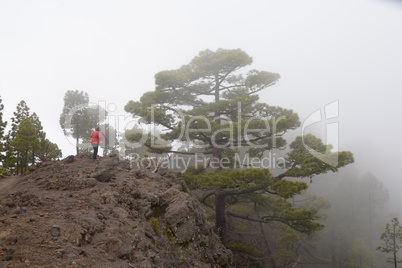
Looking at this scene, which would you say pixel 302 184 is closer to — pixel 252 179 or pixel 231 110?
pixel 252 179

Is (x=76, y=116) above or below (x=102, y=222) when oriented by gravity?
above

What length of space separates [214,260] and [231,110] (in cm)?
986

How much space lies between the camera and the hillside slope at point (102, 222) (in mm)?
5484

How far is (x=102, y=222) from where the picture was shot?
7.21m

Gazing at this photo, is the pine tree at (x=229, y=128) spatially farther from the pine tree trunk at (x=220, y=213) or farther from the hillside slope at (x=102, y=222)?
the hillside slope at (x=102, y=222)

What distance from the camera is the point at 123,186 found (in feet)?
34.0

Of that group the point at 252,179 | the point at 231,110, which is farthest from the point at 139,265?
the point at 231,110

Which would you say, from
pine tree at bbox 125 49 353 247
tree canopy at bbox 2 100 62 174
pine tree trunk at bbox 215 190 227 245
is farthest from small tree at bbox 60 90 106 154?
pine tree trunk at bbox 215 190 227 245

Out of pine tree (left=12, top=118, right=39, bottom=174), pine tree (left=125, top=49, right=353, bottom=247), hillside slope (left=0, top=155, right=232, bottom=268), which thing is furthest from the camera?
pine tree (left=12, top=118, right=39, bottom=174)

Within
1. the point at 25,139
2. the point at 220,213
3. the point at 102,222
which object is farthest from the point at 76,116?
the point at 102,222

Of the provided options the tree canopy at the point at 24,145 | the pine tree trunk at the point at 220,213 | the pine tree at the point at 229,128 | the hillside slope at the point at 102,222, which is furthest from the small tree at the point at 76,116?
the pine tree trunk at the point at 220,213

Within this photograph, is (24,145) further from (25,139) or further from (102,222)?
(102,222)

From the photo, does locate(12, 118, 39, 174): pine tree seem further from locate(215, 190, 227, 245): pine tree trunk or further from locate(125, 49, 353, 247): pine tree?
locate(215, 190, 227, 245): pine tree trunk

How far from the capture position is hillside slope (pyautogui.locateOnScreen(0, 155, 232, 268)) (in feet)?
18.0
